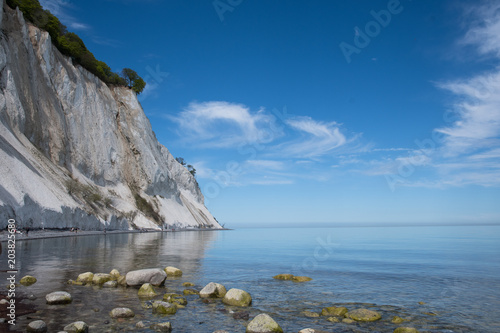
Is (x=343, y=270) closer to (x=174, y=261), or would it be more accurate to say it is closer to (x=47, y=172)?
(x=174, y=261)

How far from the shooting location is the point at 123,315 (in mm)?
10914

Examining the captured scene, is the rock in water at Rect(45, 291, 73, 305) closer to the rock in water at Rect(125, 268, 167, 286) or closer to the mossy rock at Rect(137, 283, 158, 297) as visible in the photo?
Result: the mossy rock at Rect(137, 283, 158, 297)

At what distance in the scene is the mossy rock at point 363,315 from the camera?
11.5 metres

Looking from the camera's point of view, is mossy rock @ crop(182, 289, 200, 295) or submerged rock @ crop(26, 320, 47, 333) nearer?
submerged rock @ crop(26, 320, 47, 333)

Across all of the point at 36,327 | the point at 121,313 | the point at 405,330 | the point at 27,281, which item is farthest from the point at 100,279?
the point at 405,330

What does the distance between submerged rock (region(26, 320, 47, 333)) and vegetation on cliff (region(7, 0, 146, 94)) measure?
70.6 m

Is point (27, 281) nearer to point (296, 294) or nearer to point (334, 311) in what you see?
point (296, 294)

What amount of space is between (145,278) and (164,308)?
4570 mm

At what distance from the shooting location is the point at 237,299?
43.1 ft

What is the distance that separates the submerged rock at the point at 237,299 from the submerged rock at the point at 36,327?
601 centimetres

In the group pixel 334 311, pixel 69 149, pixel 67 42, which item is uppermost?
pixel 67 42

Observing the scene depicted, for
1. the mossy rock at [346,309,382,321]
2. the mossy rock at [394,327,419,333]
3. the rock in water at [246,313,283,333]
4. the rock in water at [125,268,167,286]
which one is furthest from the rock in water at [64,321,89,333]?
the mossy rock at [394,327,419,333]

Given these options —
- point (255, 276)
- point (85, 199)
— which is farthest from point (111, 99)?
point (255, 276)

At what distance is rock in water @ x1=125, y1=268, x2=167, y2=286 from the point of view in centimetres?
1567
